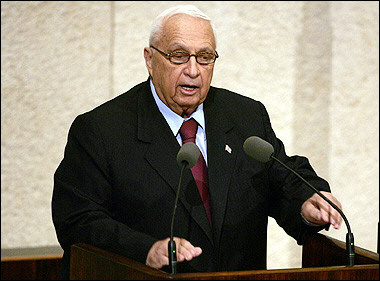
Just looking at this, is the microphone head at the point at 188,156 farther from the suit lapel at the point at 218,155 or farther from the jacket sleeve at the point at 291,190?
the jacket sleeve at the point at 291,190

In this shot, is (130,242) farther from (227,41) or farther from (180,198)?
(227,41)

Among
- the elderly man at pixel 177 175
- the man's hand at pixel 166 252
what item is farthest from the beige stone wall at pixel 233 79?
the man's hand at pixel 166 252

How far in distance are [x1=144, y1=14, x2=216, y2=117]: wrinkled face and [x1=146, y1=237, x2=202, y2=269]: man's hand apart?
2.10 feet

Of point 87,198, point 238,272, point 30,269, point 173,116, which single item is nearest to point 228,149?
point 173,116

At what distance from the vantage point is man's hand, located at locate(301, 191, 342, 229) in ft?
7.08

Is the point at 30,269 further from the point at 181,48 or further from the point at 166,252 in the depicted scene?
the point at 166,252

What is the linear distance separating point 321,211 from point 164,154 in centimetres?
56

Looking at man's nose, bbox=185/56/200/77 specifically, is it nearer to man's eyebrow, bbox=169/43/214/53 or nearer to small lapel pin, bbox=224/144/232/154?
man's eyebrow, bbox=169/43/214/53

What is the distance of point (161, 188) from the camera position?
2312mm

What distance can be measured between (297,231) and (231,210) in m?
0.24

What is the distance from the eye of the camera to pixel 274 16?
168 inches

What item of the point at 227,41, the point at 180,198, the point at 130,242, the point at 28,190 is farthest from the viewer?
the point at 227,41

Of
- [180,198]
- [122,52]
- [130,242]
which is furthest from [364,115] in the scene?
[130,242]

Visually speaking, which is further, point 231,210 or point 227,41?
point 227,41
